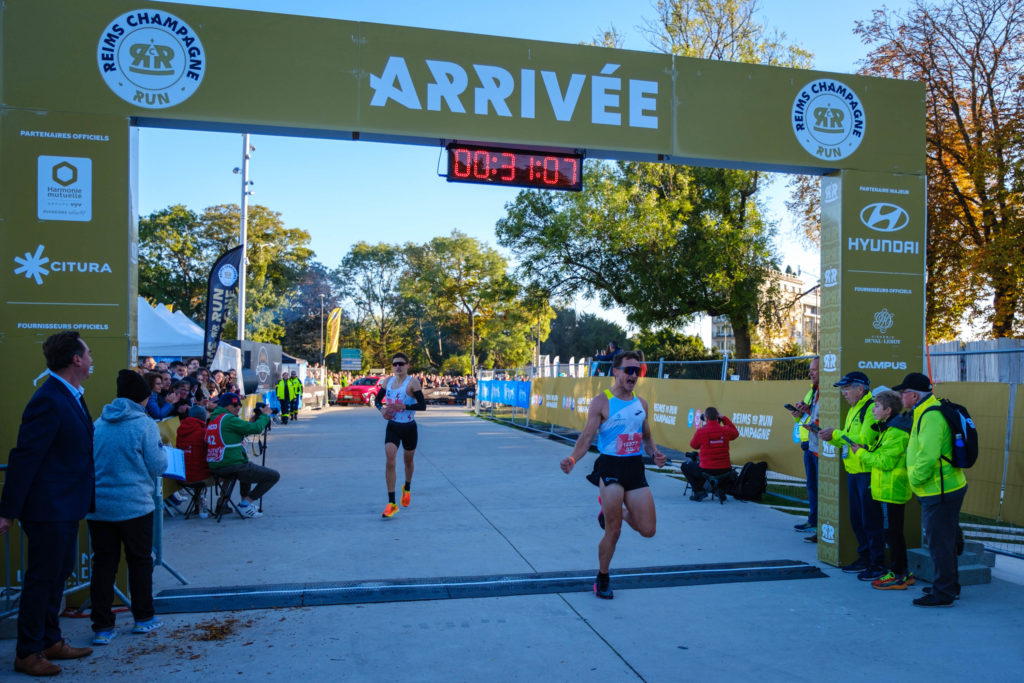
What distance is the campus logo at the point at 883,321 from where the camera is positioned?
7.04m

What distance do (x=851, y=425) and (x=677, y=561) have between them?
1.97 metres

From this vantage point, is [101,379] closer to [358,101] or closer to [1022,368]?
[358,101]

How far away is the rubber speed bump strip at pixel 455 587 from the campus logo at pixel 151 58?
387 centimetres

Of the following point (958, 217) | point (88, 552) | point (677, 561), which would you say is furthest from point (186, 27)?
point (958, 217)

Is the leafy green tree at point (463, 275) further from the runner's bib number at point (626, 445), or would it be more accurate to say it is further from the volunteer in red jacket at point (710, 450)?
the runner's bib number at point (626, 445)

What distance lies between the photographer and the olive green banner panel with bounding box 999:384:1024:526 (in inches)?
333

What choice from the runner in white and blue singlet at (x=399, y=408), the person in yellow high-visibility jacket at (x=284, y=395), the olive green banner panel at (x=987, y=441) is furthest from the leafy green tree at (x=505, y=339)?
the olive green banner panel at (x=987, y=441)

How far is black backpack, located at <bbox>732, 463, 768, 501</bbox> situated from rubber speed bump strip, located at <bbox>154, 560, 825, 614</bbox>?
11.8 ft

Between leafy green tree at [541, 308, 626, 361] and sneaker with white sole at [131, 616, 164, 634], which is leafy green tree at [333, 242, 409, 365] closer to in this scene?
leafy green tree at [541, 308, 626, 361]

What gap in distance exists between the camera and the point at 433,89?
6.49 m

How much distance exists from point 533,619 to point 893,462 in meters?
3.19

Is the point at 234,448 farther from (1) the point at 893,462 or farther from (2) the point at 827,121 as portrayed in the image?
(2) the point at 827,121

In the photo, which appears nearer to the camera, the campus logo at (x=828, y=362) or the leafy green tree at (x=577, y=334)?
the campus logo at (x=828, y=362)

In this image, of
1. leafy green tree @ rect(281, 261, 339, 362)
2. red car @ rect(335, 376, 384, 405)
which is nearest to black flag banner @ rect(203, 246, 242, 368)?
red car @ rect(335, 376, 384, 405)
